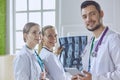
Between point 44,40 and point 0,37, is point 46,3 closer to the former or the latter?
point 0,37

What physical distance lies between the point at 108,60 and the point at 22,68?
0.87 m

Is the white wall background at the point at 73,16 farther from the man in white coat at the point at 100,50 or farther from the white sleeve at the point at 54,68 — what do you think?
the man in white coat at the point at 100,50

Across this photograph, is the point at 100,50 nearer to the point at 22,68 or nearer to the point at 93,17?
the point at 93,17

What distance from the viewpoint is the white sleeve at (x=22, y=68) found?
2293 millimetres

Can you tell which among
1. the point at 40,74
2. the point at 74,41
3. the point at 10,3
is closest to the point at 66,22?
the point at 74,41

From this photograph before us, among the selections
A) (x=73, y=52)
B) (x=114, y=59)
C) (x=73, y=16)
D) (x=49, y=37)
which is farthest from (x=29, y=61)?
(x=73, y=16)

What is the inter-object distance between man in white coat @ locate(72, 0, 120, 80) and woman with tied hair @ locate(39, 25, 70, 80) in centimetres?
69

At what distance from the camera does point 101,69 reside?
176cm

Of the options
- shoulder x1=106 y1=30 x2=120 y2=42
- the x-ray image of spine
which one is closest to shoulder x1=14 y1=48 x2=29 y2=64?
the x-ray image of spine

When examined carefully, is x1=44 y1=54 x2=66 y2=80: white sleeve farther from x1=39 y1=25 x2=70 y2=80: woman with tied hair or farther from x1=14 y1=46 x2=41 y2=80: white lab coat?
x1=14 y1=46 x2=41 y2=80: white lab coat

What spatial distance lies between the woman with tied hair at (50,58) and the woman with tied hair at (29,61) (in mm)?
95

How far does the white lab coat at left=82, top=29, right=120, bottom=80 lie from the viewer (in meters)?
1.66

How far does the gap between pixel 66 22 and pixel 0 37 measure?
4.17ft

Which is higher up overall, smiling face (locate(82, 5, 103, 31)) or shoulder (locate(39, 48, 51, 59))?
smiling face (locate(82, 5, 103, 31))
